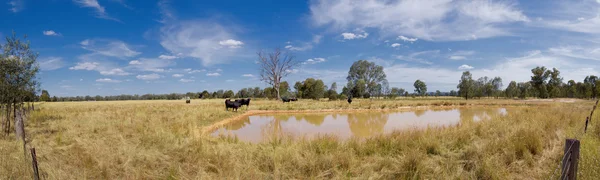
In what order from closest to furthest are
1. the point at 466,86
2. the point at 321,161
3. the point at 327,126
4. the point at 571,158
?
the point at 571,158 < the point at 321,161 < the point at 327,126 < the point at 466,86

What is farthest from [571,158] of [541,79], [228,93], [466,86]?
[228,93]

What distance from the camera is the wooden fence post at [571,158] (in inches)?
98.7

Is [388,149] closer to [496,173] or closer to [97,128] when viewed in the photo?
[496,173]

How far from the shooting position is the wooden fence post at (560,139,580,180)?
2508 millimetres

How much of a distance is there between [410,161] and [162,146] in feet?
17.1

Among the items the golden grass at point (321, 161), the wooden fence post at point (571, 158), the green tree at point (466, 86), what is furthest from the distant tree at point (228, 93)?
the wooden fence post at point (571, 158)

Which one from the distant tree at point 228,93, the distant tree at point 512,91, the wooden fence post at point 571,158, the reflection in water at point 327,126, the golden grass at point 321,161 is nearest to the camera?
the wooden fence post at point 571,158

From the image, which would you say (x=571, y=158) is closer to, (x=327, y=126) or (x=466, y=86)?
(x=327, y=126)

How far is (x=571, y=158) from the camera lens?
8.34 ft

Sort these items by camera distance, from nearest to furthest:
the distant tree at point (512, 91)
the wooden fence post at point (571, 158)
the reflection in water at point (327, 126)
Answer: the wooden fence post at point (571, 158), the reflection in water at point (327, 126), the distant tree at point (512, 91)

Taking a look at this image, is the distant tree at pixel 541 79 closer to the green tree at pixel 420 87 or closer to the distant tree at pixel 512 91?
the distant tree at pixel 512 91

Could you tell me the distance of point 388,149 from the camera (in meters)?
5.59

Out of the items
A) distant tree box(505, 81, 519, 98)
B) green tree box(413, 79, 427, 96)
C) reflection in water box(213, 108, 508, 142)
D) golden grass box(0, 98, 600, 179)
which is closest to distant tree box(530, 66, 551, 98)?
distant tree box(505, 81, 519, 98)

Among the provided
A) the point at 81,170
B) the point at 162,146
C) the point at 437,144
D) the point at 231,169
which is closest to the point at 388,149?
the point at 437,144
